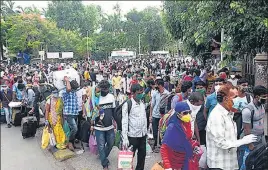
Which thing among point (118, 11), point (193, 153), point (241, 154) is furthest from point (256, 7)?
point (118, 11)

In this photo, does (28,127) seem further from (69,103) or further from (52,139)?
(69,103)

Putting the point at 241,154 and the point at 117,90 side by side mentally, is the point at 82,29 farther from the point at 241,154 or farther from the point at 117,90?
the point at 241,154

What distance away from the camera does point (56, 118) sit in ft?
21.9

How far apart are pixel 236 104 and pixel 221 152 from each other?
2.30 meters

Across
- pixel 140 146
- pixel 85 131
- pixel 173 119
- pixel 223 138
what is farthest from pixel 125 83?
pixel 223 138

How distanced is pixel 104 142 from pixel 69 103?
141 cm

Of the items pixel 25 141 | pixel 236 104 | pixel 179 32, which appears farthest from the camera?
pixel 179 32

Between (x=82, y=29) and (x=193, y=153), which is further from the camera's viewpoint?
A: (x=82, y=29)

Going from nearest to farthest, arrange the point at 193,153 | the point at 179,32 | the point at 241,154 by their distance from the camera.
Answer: the point at 193,153, the point at 241,154, the point at 179,32

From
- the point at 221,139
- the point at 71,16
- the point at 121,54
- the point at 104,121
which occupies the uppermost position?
the point at 71,16

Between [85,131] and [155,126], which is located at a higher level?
[155,126]

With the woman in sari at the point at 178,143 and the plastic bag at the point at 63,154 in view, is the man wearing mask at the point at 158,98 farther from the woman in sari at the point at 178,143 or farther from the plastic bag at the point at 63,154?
the woman in sari at the point at 178,143

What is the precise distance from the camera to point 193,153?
11.8 feet

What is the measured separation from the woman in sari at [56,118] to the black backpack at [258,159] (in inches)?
166
